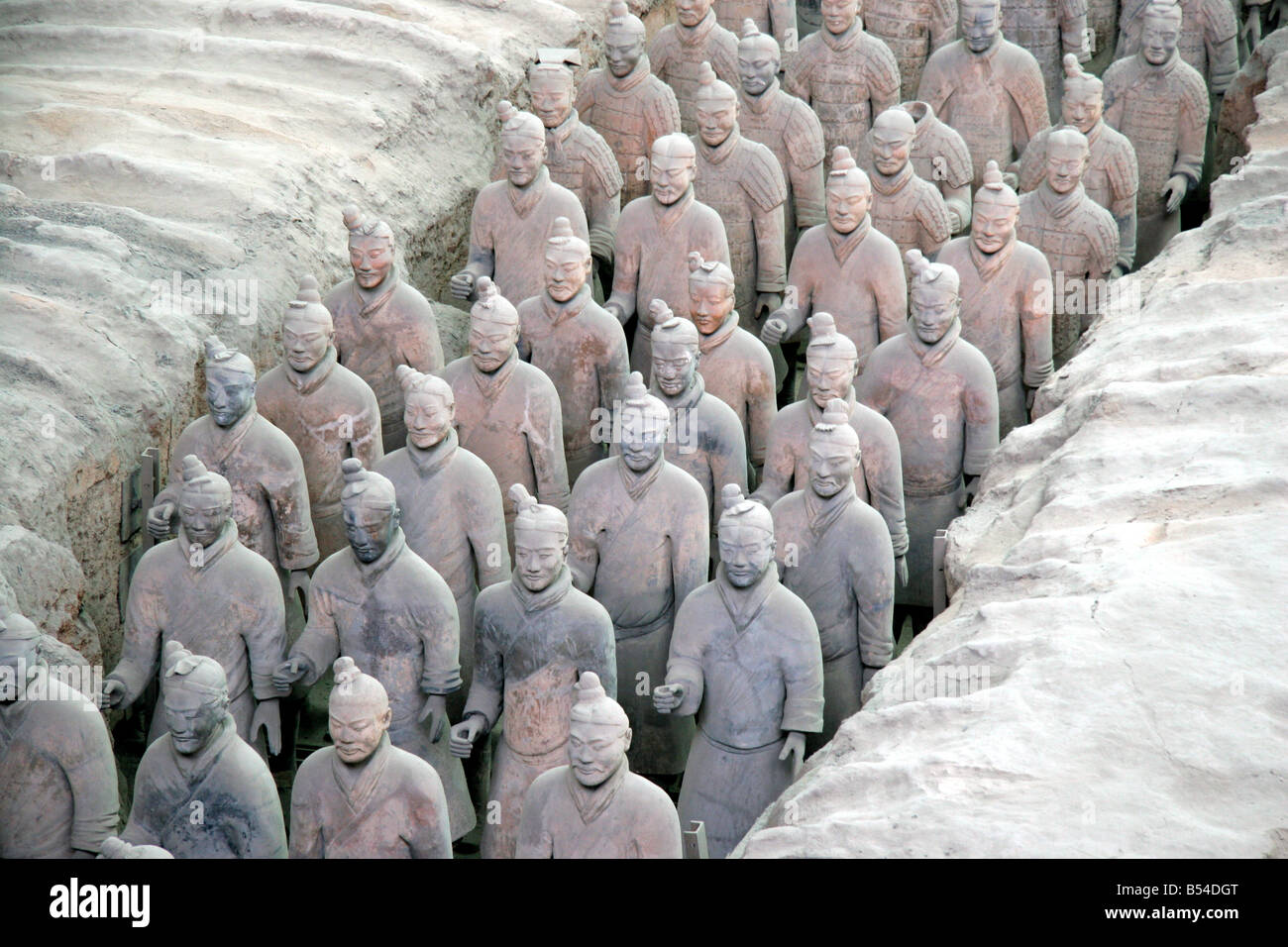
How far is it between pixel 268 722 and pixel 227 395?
1115 millimetres

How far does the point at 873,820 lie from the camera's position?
4.79 meters

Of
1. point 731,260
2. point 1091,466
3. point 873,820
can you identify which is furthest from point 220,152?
point 873,820

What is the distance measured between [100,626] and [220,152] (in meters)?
2.49

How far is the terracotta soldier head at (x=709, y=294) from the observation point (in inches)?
271

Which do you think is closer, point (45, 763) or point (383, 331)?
point (45, 763)

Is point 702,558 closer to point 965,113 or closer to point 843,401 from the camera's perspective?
point 843,401

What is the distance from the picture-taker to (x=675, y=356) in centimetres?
647

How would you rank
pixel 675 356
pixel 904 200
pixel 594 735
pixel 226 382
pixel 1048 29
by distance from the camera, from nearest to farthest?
pixel 594 735 → pixel 226 382 → pixel 675 356 → pixel 904 200 → pixel 1048 29

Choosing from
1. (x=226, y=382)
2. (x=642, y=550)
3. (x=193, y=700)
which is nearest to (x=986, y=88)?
(x=642, y=550)

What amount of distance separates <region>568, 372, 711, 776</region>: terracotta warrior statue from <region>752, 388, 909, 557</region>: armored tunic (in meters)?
0.47

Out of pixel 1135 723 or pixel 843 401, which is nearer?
pixel 1135 723

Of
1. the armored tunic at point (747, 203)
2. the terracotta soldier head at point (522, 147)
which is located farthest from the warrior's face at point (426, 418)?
the armored tunic at point (747, 203)

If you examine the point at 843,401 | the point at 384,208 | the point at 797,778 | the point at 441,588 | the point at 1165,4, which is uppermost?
the point at 1165,4

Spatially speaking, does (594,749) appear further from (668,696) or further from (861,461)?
(861,461)
